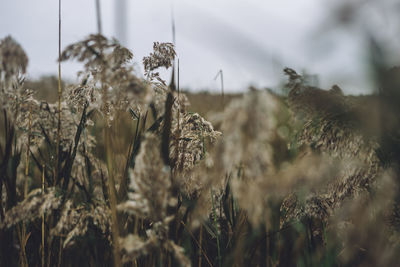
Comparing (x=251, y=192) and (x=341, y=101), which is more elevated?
(x=341, y=101)

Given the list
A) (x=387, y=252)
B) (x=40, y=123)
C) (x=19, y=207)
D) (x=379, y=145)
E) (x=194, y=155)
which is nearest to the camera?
(x=387, y=252)

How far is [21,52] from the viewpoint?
902mm

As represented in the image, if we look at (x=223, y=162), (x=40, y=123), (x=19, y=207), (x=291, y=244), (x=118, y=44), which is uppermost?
(x=118, y=44)

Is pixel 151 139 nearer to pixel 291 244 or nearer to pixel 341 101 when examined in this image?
pixel 341 101

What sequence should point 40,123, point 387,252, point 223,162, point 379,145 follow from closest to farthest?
point 223,162
point 387,252
point 379,145
point 40,123

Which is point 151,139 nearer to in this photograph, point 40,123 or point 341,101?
point 341,101

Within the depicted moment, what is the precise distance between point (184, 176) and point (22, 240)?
28.5 inches

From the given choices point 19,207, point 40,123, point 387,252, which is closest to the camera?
point 387,252

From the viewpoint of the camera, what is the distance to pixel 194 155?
3.90ft

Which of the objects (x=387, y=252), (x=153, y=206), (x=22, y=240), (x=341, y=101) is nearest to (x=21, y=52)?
(x=153, y=206)

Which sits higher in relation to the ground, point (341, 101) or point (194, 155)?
point (341, 101)

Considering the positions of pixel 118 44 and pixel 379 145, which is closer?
pixel 118 44

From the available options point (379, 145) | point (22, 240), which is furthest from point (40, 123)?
point (379, 145)

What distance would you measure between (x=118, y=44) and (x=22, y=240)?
2.94 ft
